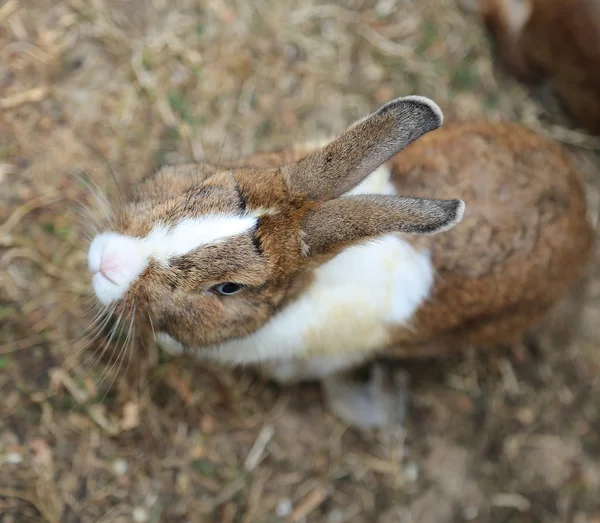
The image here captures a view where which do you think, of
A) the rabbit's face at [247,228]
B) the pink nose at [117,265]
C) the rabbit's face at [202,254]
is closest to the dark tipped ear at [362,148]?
the rabbit's face at [247,228]

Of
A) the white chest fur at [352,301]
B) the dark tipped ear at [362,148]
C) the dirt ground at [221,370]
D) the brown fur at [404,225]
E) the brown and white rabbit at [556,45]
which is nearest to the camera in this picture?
the dark tipped ear at [362,148]

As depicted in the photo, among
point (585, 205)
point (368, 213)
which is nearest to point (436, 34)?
point (585, 205)

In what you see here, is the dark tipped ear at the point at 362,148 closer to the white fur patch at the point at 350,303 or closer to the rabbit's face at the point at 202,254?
the rabbit's face at the point at 202,254

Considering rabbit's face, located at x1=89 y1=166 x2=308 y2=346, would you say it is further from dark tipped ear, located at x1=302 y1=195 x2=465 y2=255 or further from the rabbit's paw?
the rabbit's paw

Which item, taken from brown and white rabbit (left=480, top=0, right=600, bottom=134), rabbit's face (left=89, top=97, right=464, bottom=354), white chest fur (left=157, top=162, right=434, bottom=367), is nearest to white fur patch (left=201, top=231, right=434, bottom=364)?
white chest fur (left=157, top=162, right=434, bottom=367)

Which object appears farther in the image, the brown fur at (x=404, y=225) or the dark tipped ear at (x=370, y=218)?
the brown fur at (x=404, y=225)

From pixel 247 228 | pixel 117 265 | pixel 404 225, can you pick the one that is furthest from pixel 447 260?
pixel 117 265

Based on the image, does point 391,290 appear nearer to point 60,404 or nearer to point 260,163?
point 260,163
